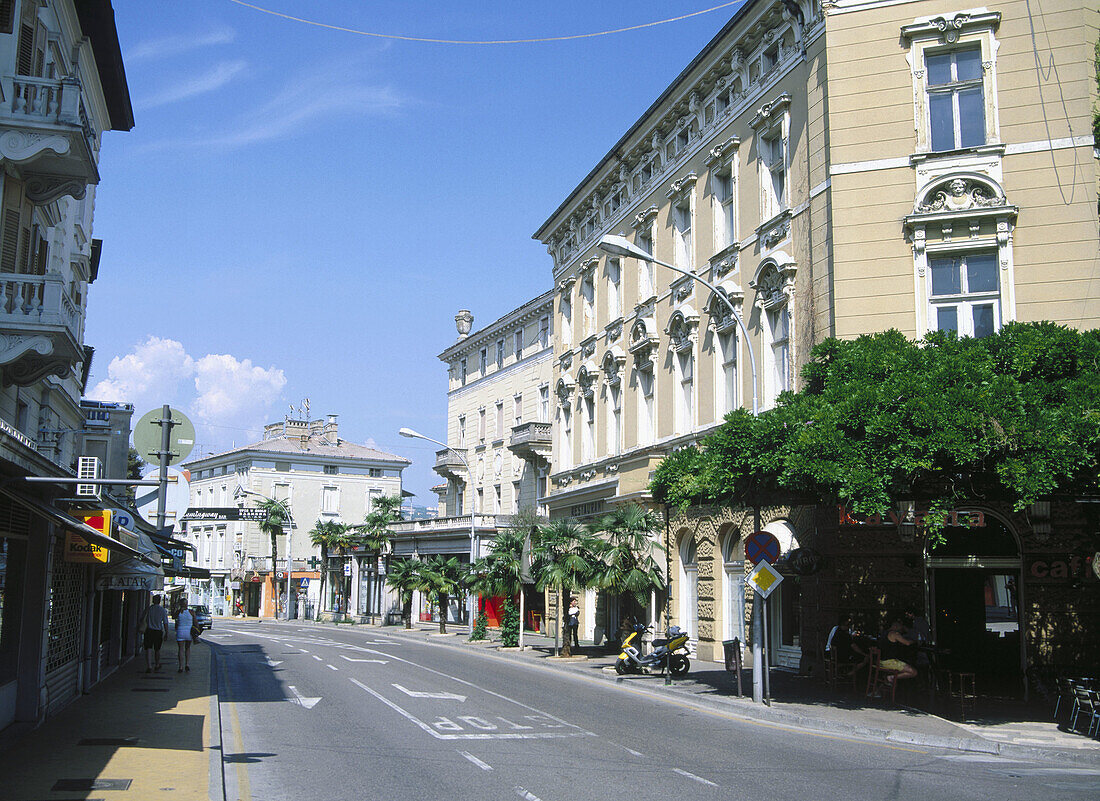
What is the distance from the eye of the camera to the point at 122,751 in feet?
41.2

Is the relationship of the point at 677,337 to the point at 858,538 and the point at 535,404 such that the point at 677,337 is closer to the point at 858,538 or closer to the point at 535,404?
the point at 858,538

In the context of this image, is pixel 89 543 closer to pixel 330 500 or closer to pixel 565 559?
pixel 565 559

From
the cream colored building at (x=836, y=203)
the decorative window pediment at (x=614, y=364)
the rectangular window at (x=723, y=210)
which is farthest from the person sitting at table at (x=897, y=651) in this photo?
the decorative window pediment at (x=614, y=364)

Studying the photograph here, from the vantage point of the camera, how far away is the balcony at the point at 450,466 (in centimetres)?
5734

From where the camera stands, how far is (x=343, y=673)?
25.1m

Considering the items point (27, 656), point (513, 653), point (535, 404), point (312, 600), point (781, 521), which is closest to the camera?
point (27, 656)

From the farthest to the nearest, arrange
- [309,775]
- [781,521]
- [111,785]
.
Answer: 1. [781,521]
2. [309,775]
3. [111,785]

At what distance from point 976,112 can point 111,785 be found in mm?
18925

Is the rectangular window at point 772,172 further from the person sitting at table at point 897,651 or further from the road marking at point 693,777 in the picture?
the road marking at point 693,777

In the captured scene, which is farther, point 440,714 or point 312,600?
point 312,600

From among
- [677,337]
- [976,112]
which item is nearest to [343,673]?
[677,337]

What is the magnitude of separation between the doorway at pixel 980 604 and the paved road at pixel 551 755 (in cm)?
560

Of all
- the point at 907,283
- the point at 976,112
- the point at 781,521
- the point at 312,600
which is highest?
the point at 976,112

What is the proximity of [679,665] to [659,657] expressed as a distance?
1.94ft
